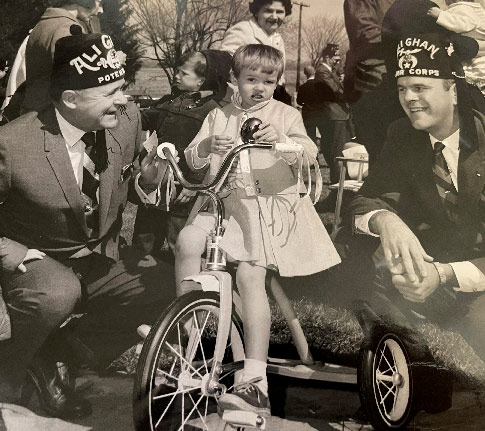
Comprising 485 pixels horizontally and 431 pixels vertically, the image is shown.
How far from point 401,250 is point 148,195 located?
46.3 inches

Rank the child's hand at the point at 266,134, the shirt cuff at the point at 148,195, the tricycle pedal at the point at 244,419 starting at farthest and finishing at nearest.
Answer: the shirt cuff at the point at 148,195 < the child's hand at the point at 266,134 < the tricycle pedal at the point at 244,419

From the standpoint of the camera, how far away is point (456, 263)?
303 cm

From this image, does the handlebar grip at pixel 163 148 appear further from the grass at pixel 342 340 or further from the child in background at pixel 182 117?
the grass at pixel 342 340

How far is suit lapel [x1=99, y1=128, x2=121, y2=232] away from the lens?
10.4ft

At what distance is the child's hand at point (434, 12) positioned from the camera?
306 cm

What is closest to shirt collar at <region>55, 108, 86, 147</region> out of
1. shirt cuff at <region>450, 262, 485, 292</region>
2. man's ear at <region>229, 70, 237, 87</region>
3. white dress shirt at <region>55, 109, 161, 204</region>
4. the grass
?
white dress shirt at <region>55, 109, 161, 204</region>

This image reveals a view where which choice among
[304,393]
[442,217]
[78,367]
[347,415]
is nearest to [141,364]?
[78,367]

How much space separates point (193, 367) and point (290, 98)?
126cm

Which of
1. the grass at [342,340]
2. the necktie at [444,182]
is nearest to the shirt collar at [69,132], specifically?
the grass at [342,340]

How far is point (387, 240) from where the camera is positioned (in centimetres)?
303

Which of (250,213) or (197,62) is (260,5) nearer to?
(197,62)

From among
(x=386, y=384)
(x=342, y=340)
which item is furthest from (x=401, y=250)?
(x=386, y=384)

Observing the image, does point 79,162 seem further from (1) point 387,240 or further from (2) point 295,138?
(1) point 387,240

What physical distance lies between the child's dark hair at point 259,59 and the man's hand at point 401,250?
0.85 metres
